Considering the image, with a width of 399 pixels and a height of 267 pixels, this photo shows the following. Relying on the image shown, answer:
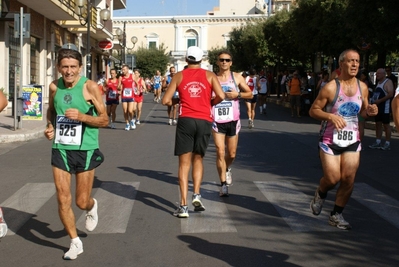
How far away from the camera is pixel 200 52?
279 inches

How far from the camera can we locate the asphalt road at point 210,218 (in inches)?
215

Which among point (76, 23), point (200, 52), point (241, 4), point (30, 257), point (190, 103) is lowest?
point (30, 257)

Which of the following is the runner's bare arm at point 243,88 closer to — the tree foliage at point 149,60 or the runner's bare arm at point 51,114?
the runner's bare arm at point 51,114

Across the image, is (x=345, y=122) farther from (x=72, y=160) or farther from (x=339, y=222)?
(x=72, y=160)

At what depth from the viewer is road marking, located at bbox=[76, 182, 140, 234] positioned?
258 inches

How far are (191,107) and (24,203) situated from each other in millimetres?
2589

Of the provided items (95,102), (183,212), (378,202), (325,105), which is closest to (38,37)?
(183,212)

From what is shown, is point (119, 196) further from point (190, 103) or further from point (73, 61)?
point (73, 61)

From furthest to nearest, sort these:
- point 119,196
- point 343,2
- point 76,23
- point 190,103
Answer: point 76,23 → point 343,2 → point 119,196 → point 190,103

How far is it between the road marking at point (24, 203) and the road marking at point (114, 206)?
653 millimetres

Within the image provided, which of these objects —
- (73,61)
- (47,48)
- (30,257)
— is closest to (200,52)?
(73,61)

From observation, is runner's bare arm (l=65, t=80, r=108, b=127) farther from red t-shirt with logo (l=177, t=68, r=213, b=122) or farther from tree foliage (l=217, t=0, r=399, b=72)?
tree foliage (l=217, t=0, r=399, b=72)

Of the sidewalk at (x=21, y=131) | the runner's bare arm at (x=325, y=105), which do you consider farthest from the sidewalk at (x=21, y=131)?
the runner's bare arm at (x=325, y=105)

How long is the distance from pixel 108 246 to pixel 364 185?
4659mm
